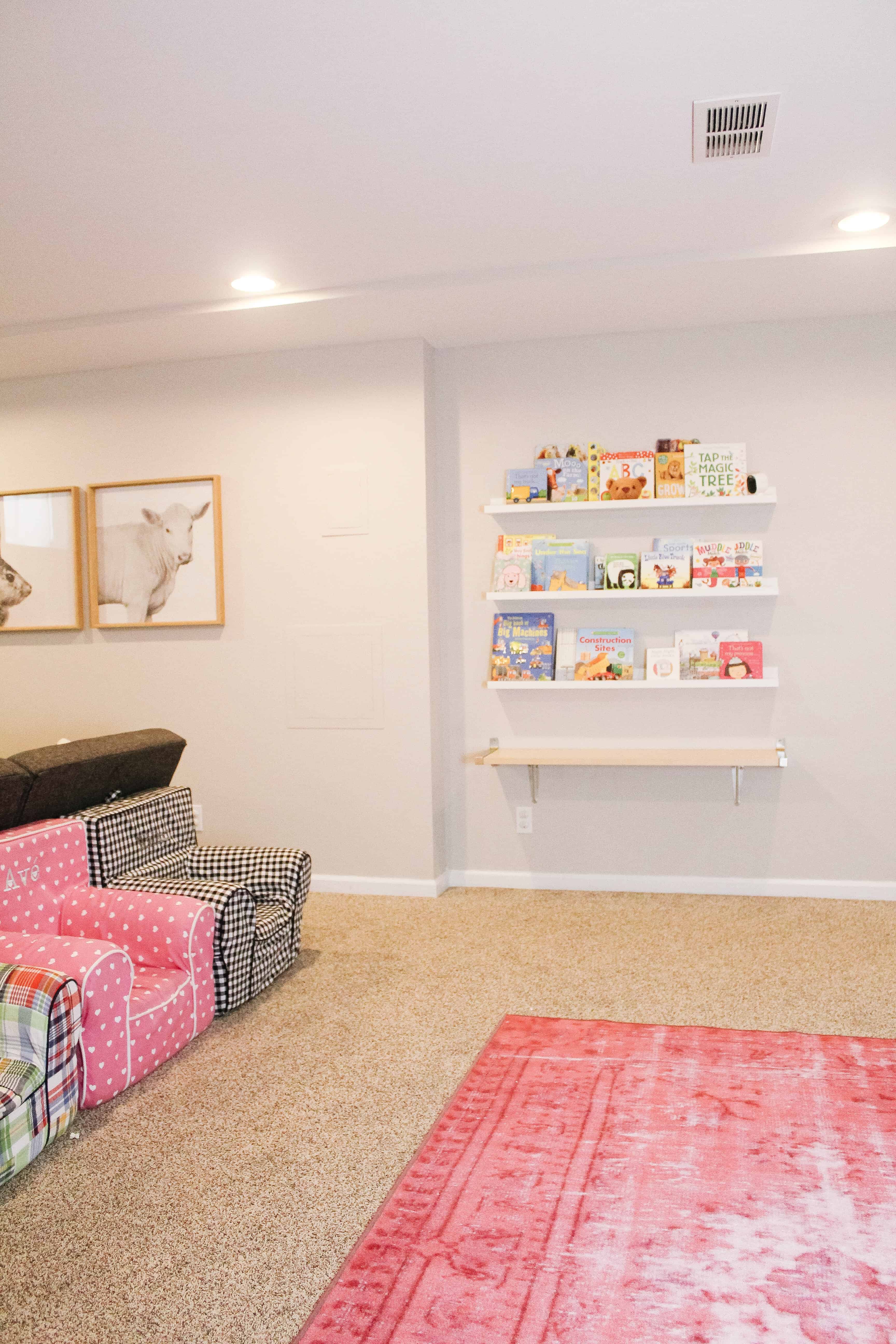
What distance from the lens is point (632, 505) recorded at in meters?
4.31

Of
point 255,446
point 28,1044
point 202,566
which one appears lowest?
point 28,1044

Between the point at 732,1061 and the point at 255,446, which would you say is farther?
the point at 255,446

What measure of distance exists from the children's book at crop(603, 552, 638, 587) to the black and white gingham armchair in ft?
5.79

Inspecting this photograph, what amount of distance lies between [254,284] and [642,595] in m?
1.98

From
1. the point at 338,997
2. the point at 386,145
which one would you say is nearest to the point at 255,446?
the point at 386,145

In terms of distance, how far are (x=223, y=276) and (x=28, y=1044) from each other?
8.78ft

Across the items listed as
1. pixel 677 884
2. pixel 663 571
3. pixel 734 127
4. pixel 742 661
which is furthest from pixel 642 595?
pixel 734 127

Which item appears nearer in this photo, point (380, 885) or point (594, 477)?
point (594, 477)

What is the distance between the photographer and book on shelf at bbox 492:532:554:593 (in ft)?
14.8

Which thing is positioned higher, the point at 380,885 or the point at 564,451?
the point at 564,451

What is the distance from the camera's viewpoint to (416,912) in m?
4.34

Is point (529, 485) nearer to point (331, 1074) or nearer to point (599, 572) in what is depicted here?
point (599, 572)

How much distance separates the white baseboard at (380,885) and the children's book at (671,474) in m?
1.98

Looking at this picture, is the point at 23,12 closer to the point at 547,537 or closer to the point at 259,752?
the point at 547,537
